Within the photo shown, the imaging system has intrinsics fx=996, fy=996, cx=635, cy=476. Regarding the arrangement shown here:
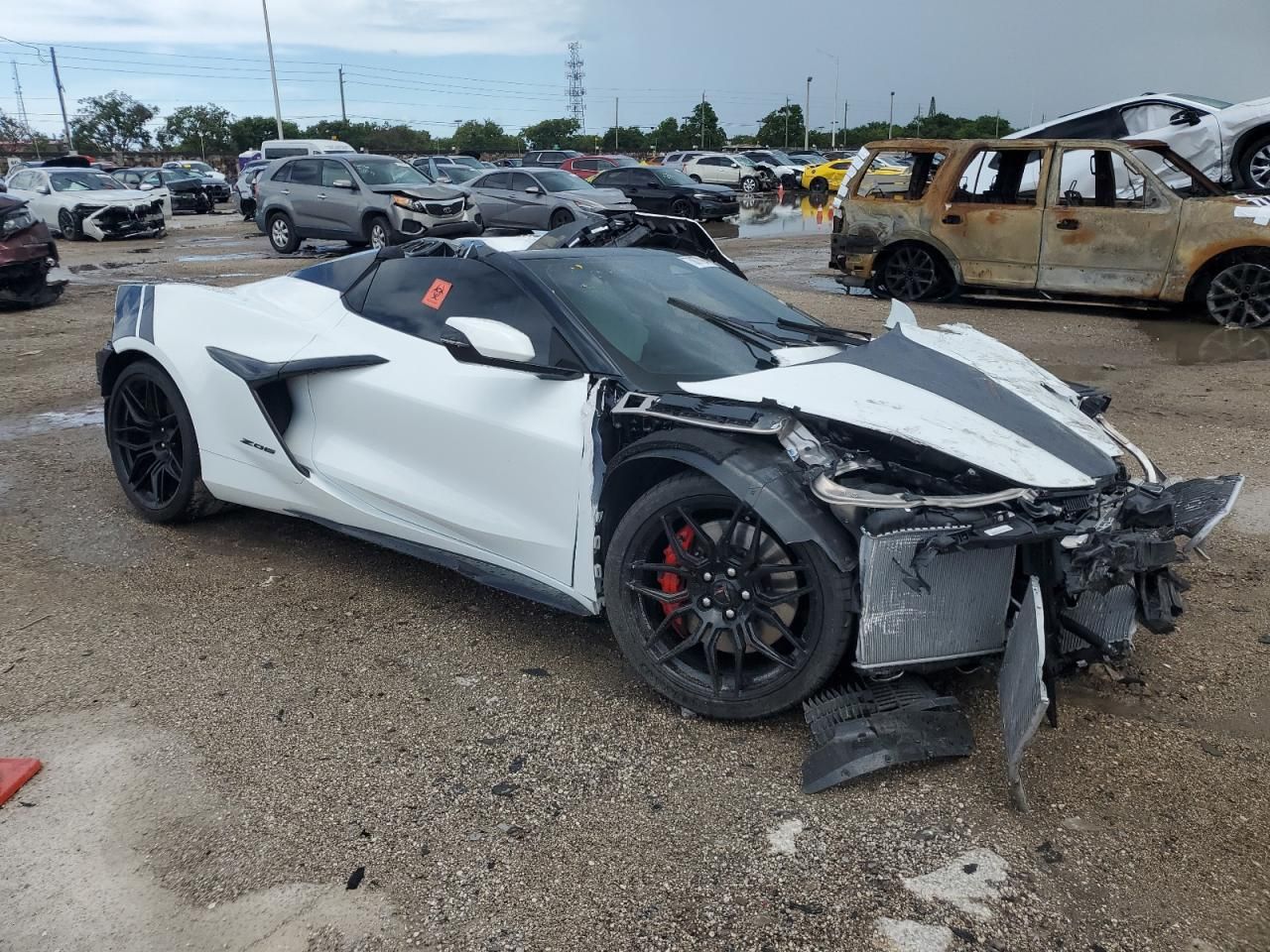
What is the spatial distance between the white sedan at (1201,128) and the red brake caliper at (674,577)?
10227 millimetres

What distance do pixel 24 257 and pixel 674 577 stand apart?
10873mm

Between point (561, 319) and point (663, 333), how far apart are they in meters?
0.37

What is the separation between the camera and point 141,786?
2832mm

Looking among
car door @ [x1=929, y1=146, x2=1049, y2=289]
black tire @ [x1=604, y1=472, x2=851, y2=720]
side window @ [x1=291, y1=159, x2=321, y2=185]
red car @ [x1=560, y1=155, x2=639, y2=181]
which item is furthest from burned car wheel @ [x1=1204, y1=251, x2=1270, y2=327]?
red car @ [x1=560, y1=155, x2=639, y2=181]

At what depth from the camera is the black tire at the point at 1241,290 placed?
9.20 m

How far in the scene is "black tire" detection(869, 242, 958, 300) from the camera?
1109 cm

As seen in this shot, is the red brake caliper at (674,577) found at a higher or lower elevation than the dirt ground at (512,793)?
higher

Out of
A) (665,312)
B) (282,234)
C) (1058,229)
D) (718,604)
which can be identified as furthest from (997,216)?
(282,234)

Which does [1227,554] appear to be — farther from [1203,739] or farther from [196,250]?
[196,250]

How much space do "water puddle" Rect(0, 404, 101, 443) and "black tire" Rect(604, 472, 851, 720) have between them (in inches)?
201

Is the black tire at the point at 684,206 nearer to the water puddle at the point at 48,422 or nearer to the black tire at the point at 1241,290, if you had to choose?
the black tire at the point at 1241,290

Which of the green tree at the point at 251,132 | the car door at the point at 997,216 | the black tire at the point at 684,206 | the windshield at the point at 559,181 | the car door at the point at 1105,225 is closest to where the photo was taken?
the car door at the point at 1105,225

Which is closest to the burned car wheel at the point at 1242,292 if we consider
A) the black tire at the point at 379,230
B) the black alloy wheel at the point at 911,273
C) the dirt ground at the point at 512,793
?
the black alloy wheel at the point at 911,273

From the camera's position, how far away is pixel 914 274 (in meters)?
11.2
